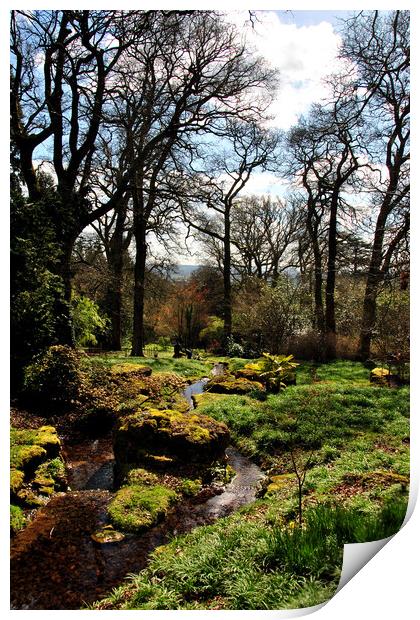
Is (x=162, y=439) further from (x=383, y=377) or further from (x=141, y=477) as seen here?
(x=383, y=377)

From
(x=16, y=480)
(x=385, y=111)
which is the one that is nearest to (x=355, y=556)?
(x=16, y=480)

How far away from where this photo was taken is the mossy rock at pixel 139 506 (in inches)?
161

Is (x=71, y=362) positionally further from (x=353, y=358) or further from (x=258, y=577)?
(x=353, y=358)

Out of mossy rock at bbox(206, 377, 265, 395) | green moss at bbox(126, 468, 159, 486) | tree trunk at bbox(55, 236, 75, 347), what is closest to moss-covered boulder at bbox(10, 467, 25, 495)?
green moss at bbox(126, 468, 159, 486)

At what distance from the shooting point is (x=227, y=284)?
5.68 meters

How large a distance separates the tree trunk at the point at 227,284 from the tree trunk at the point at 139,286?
979 mm

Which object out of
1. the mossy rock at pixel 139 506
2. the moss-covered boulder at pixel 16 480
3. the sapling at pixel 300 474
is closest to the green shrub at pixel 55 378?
the moss-covered boulder at pixel 16 480

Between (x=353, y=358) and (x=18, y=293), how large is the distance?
4.03 metres

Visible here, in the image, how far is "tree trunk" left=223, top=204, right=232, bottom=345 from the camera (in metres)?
5.38

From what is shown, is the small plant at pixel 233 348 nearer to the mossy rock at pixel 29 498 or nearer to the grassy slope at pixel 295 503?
the grassy slope at pixel 295 503

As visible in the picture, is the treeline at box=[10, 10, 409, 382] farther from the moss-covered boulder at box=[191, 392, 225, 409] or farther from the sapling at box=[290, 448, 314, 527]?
the sapling at box=[290, 448, 314, 527]

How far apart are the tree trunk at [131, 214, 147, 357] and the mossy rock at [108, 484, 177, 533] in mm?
1504

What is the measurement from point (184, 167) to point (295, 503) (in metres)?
3.76

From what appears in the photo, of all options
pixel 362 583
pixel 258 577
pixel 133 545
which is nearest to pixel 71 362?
pixel 133 545
